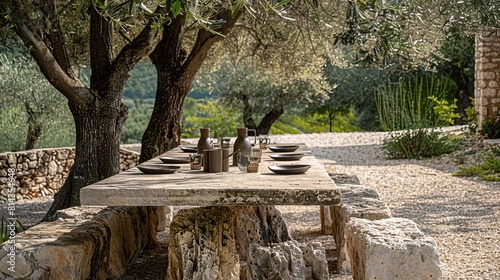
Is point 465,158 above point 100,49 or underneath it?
underneath

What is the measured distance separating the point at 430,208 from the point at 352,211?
10.5 feet

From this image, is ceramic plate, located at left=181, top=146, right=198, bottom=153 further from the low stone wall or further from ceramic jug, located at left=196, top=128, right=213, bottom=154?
the low stone wall

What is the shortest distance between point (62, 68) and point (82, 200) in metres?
3.17

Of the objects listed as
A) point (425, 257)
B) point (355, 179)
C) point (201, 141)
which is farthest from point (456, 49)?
point (425, 257)

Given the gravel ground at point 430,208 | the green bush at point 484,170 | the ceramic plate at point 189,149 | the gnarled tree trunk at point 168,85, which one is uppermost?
the gnarled tree trunk at point 168,85

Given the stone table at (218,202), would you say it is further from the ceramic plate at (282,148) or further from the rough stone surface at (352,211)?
the ceramic plate at (282,148)

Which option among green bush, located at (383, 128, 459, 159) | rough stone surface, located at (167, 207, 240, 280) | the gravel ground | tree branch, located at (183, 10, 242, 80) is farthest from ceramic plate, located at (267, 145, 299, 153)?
green bush, located at (383, 128, 459, 159)

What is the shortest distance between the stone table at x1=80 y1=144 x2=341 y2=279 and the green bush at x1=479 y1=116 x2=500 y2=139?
809cm

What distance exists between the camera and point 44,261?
385cm

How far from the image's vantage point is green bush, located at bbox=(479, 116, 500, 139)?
1195 centimetres

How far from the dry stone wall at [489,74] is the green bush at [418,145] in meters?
0.94

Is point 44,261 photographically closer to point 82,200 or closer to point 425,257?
point 82,200

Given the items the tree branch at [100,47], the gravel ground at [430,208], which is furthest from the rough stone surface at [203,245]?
the tree branch at [100,47]

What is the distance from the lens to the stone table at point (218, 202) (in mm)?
3611
